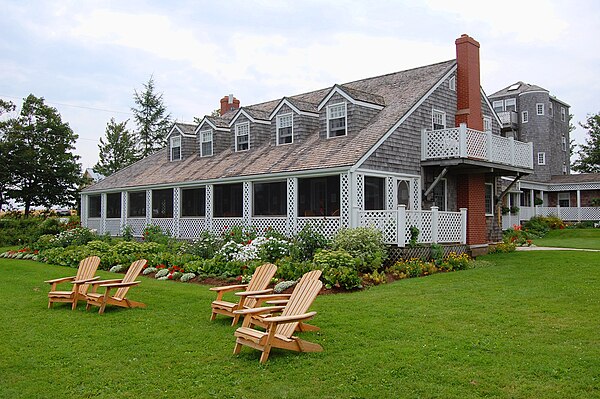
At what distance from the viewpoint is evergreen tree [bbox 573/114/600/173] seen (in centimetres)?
5353

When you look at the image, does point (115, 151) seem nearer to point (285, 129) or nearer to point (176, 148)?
point (176, 148)

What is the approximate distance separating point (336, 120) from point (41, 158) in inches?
1192

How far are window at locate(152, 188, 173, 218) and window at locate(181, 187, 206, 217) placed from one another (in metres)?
1.49

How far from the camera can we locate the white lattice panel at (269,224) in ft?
63.1

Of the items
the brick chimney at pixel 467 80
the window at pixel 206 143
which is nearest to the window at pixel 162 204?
the window at pixel 206 143

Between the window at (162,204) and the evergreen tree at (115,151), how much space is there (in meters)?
24.4

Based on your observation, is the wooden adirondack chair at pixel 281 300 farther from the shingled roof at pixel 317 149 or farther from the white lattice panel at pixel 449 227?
the white lattice panel at pixel 449 227

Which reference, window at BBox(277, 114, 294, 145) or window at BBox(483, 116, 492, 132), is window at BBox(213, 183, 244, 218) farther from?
window at BBox(483, 116, 492, 132)

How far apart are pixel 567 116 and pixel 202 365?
5002cm

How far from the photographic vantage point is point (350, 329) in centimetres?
840

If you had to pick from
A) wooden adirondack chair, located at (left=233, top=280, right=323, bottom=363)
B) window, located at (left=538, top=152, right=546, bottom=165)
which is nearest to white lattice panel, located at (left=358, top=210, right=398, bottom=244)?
wooden adirondack chair, located at (left=233, top=280, right=323, bottom=363)

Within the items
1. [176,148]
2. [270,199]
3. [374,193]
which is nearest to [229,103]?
[176,148]

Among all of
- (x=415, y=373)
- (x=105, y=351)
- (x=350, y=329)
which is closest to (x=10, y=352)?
(x=105, y=351)

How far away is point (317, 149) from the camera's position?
64.5 feet
